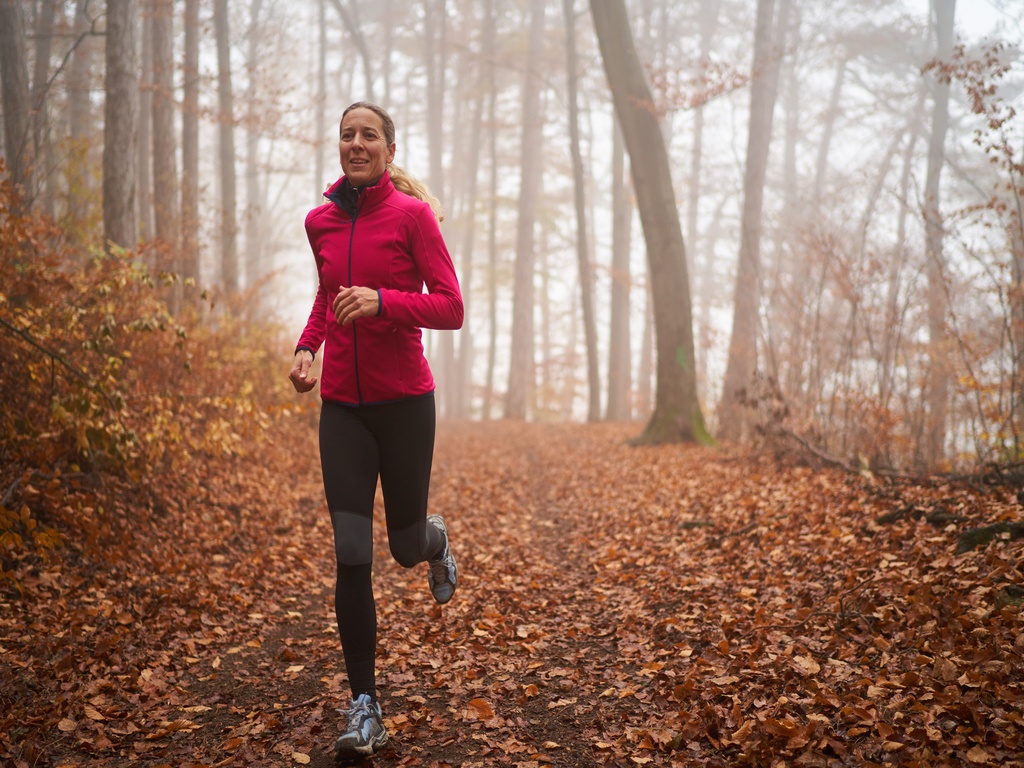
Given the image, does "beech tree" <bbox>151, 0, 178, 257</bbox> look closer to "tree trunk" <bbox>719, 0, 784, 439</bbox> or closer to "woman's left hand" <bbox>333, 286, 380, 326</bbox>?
"woman's left hand" <bbox>333, 286, 380, 326</bbox>

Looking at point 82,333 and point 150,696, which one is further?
point 82,333

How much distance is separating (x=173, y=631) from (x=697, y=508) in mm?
4629

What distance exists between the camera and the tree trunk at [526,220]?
21.0 m

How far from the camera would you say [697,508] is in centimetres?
696

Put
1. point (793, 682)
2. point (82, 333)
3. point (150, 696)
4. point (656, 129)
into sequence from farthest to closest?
point (656, 129)
point (82, 333)
point (150, 696)
point (793, 682)

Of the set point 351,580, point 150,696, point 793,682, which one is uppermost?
point 351,580

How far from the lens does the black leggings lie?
295 centimetres

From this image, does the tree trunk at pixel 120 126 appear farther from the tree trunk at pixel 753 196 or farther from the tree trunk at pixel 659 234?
the tree trunk at pixel 753 196

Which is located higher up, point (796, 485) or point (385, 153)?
point (385, 153)

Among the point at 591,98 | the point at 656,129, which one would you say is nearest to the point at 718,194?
the point at 591,98

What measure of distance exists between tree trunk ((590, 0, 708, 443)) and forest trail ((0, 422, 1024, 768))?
15.3 feet

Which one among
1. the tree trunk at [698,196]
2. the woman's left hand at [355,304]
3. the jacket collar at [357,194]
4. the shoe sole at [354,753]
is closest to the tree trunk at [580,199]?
the tree trunk at [698,196]

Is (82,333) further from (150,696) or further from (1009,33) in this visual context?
(1009,33)

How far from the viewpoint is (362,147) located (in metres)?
3.04
